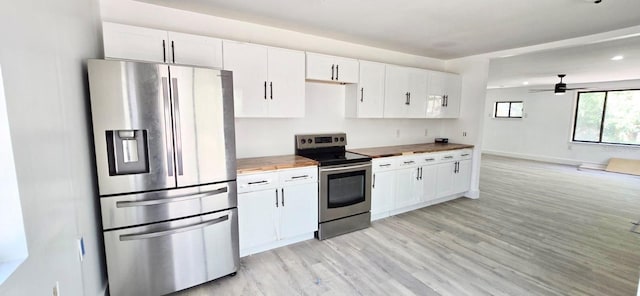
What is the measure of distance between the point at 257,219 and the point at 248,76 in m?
1.42

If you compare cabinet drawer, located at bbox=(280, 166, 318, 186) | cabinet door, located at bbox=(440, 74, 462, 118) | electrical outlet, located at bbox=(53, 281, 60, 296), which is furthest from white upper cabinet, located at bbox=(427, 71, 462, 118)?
electrical outlet, located at bbox=(53, 281, 60, 296)

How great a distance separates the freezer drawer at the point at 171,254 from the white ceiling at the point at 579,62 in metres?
4.90

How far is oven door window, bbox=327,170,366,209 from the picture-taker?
3115 mm

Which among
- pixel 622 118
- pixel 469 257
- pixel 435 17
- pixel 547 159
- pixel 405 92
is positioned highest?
pixel 435 17

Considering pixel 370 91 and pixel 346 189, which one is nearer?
pixel 346 189

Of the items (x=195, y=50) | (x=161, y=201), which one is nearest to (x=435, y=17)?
(x=195, y=50)

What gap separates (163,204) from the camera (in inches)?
79.3

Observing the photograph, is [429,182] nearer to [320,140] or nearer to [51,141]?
[320,140]

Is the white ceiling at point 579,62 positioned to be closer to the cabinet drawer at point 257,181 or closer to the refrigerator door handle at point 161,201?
the cabinet drawer at point 257,181

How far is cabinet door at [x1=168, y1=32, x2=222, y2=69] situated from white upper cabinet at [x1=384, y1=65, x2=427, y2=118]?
2.24m

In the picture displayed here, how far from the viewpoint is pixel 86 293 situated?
5.57 feet

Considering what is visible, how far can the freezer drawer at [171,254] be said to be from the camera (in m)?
1.96

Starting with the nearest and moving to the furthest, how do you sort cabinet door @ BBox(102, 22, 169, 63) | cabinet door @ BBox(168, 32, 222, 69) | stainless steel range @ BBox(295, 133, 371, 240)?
cabinet door @ BBox(102, 22, 169, 63)
cabinet door @ BBox(168, 32, 222, 69)
stainless steel range @ BBox(295, 133, 371, 240)

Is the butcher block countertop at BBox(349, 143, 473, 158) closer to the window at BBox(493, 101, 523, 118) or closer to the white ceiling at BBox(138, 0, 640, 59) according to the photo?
the white ceiling at BBox(138, 0, 640, 59)
